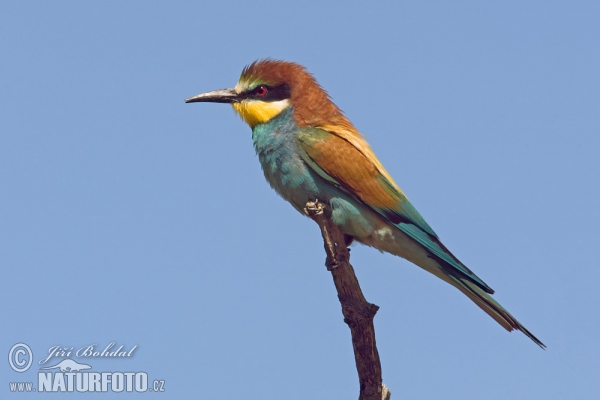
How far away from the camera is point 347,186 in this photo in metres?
3.88

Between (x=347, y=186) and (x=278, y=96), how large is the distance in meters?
0.68

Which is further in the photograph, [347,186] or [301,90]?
[301,90]

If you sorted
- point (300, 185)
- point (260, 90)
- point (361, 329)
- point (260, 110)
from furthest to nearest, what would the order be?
point (260, 90) < point (260, 110) < point (300, 185) < point (361, 329)

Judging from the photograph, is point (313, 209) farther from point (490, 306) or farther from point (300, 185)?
point (490, 306)

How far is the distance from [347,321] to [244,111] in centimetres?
149

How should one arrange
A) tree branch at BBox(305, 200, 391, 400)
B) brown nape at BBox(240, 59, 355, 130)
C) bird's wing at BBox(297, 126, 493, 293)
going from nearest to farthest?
tree branch at BBox(305, 200, 391, 400) < bird's wing at BBox(297, 126, 493, 293) < brown nape at BBox(240, 59, 355, 130)

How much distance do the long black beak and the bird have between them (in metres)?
0.28

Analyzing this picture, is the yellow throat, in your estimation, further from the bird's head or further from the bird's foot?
the bird's foot

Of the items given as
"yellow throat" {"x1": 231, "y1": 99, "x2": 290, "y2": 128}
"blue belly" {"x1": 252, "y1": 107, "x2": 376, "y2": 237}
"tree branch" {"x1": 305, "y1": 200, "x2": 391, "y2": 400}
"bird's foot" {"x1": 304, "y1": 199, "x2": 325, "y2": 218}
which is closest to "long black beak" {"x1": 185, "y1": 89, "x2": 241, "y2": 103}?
"yellow throat" {"x1": 231, "y1": 99, "x2": 290, "y2": 128}

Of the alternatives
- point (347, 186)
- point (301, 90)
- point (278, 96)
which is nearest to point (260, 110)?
point (278, 96)

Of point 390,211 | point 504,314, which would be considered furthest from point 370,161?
point 504,314

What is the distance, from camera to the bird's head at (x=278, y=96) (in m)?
4.13

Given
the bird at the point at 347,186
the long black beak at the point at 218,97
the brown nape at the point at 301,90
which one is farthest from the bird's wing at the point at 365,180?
the long black beak at the point at 218,97

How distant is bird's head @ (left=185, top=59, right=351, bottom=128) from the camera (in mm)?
4132
